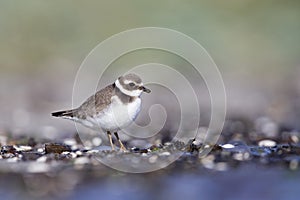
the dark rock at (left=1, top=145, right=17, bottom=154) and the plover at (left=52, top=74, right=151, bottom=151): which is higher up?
the plover at (left=52, top=74, right=151, bottom=151)

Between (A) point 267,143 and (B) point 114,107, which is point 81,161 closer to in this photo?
(B) point 114,107

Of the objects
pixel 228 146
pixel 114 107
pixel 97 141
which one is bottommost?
pixel 228 146

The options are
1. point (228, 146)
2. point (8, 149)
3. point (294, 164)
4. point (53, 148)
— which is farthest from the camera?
point (8, 149)

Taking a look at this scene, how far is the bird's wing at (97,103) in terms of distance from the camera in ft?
37.1

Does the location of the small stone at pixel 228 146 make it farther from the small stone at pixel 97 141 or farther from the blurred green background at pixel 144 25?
the blurred green background at pixel 144 25

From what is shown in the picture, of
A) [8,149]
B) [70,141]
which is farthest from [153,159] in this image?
[70,141]

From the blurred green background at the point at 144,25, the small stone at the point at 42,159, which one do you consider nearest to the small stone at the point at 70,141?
the small stone at the point at 42,159

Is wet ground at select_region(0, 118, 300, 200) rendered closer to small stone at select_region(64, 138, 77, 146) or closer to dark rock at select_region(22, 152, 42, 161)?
dark rock at select_region(22, 152, 42, 161)

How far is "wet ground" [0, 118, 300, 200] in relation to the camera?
342 inches

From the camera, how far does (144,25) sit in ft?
68.3

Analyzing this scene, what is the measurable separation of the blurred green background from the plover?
6.34 m

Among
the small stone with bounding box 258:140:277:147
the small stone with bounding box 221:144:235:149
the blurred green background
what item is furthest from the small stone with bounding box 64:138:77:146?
the blurred green background

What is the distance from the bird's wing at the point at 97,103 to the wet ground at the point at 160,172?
624 mm

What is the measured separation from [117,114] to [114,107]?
13 cm
